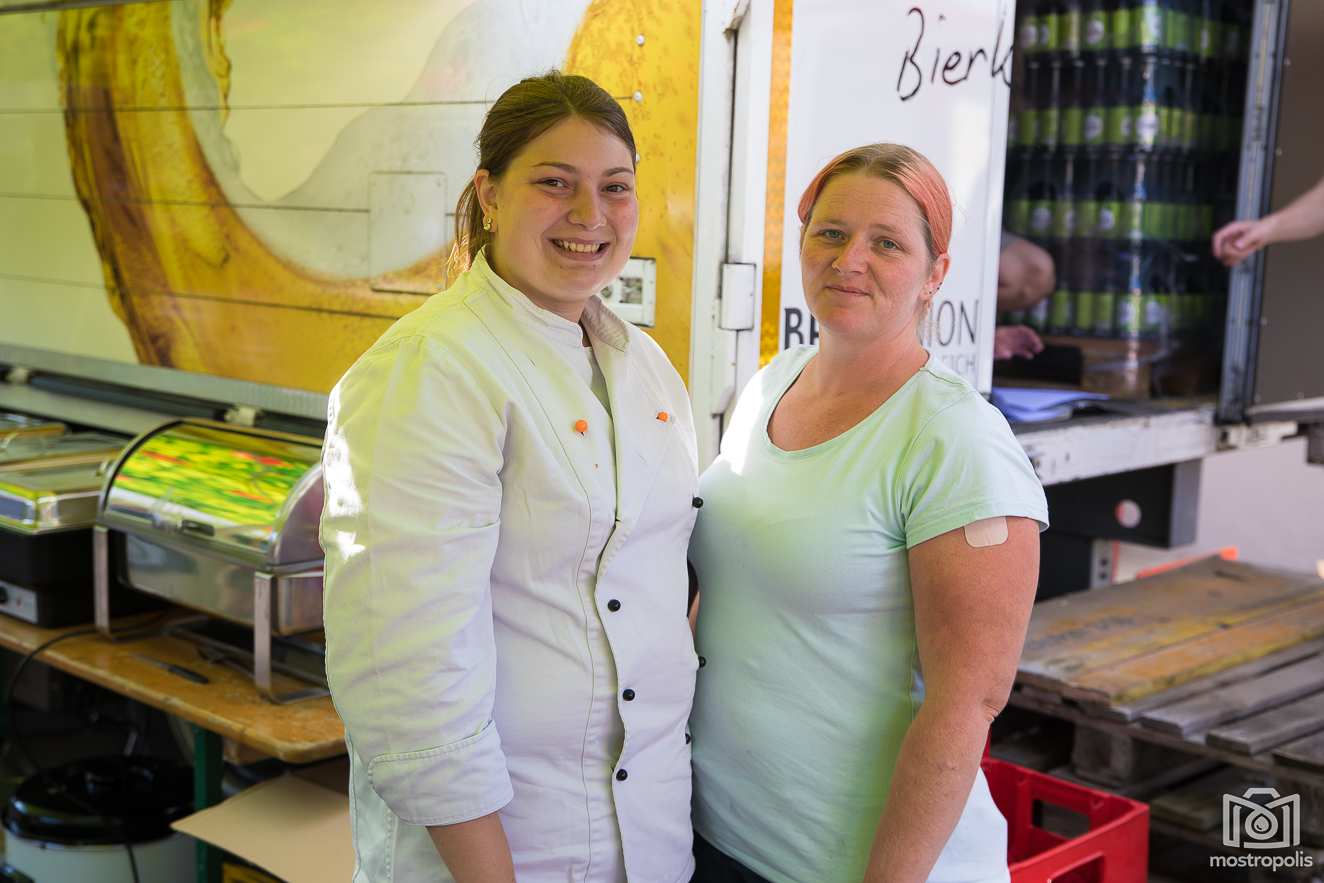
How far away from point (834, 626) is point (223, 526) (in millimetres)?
1895

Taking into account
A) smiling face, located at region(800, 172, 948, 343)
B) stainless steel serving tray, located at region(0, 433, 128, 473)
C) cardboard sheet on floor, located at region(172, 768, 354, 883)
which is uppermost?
smiling face, located at region(800, 172, 948, 343)

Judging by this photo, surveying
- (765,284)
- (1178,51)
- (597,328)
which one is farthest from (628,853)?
(1178,51)

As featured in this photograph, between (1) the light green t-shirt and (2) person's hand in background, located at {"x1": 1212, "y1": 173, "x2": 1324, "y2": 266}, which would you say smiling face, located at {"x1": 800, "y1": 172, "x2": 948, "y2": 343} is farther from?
(2) person's hand in background, located at {"x1": 1212, "y1": 173, "x2": 1324, "y2": 266}

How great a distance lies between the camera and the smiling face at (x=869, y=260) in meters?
1.83

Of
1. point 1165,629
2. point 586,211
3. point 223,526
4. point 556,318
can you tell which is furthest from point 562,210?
point 1165,629

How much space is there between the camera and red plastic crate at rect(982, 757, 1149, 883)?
8.56 ft

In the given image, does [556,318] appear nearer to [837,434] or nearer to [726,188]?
[837,434]

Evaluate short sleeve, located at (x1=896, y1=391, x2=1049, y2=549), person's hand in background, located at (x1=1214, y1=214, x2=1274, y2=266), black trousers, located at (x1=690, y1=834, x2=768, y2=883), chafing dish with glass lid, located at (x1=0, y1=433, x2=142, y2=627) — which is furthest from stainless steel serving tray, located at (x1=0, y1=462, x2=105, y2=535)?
person's hand in background, located at (x1=1214, y1=214, x2=1274, y2=266)

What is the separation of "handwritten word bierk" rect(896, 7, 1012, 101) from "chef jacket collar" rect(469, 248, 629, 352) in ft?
4.58

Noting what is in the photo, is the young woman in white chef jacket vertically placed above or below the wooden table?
above

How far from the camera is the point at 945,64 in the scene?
315 cm

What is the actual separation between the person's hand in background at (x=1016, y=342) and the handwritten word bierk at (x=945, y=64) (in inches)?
58.4

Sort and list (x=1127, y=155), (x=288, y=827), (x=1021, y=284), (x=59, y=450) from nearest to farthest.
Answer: (x=288, y=827) < (x=59, y=450) < (x=1127, y=155) < (x=1021, y=284)

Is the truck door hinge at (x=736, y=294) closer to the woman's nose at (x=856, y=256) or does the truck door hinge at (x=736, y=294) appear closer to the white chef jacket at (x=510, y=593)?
the white chef jacket at (x=510, y=593)
